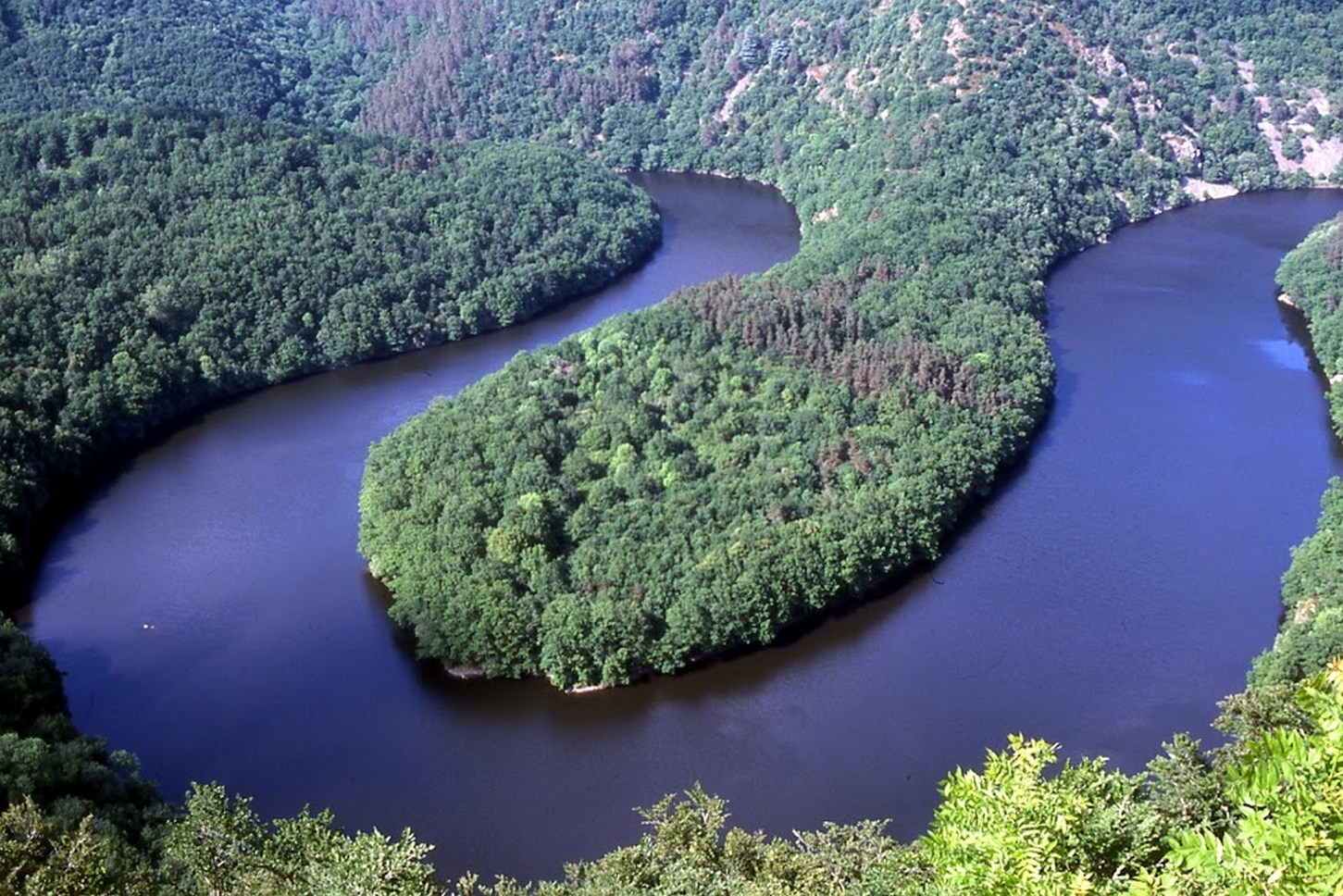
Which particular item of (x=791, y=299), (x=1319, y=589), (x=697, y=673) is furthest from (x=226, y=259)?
(x=1319, y=589)

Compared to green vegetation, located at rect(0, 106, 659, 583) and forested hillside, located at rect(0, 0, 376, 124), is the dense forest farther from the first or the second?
forested hillside, located at rect(0, 0, 376, 124)

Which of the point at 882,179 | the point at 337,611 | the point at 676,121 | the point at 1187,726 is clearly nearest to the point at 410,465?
the point at 337,611

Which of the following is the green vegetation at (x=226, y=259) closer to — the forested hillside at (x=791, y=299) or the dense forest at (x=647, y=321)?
the dense forest at (x=647, y=321)

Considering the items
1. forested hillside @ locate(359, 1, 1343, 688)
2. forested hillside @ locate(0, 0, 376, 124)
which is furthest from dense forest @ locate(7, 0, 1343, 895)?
forested hillside @ locate(0, 0, 376, 124)

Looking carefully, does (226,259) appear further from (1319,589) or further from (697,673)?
(1319,589)

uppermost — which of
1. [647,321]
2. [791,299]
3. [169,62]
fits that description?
[169,62]

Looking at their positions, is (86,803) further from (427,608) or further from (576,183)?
(576,183)

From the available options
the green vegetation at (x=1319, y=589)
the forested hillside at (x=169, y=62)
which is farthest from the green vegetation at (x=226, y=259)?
the green vegetation at (x=1319, y=589)
